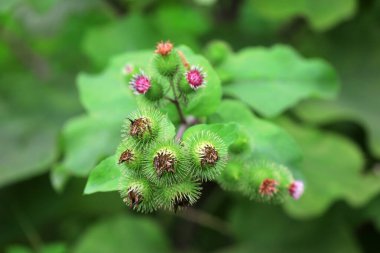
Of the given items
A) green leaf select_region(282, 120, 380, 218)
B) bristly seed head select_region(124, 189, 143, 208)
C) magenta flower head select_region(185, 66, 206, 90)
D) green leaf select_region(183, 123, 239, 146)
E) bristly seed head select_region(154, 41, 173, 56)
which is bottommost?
green leaf select_region(282, 120, 380, 218)

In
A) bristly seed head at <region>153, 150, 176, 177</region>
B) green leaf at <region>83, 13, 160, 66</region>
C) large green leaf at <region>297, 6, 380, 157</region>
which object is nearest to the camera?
bristly seed head at <region>153, 150, 176, 177</region>

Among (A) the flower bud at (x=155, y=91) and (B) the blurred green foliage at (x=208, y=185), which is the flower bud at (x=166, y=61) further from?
(B) the blurred green foliage at (x=208, y=185)

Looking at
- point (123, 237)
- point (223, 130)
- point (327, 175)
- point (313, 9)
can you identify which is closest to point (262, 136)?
point (223, 130)

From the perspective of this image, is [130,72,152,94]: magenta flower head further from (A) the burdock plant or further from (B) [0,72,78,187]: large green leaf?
(B) [0,72,78,187]: large green leaf

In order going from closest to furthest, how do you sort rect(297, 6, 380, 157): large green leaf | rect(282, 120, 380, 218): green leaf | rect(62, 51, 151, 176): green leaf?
1. rect(62, 51, 151, 176): green leaf
2. rect(282, 120, 380, 218): green leaf
3. rect(297, 6, 380, 157): large green leaf

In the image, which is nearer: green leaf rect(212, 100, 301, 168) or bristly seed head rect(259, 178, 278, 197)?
bristly seed head rect(259, 178, 278, 197)

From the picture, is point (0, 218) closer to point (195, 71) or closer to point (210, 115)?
Result: point (210, 115)

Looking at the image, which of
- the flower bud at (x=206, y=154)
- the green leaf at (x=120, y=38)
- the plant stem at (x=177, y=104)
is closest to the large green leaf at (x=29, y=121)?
the green leaf at (x=120, y=38)

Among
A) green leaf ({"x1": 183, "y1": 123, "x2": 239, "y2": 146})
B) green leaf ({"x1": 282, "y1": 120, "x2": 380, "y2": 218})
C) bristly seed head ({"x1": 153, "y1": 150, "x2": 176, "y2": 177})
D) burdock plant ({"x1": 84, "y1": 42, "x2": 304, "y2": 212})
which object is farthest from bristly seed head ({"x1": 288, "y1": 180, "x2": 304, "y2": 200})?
green leaf ({"x1": 282, "y1": 120, "x2": 380, "y2": 218})

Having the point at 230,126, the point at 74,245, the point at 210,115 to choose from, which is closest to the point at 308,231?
the point at 74,245
